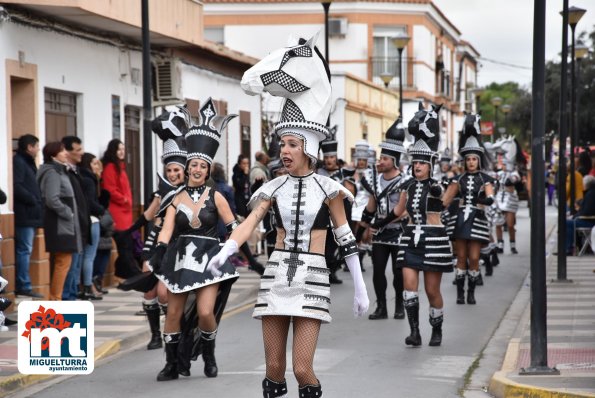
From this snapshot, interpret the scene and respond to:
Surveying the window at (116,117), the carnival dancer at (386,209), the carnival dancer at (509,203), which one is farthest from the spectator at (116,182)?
the carnival dancer at (509,203)

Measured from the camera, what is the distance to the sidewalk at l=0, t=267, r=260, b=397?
10.3m

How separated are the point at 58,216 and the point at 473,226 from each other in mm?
5450

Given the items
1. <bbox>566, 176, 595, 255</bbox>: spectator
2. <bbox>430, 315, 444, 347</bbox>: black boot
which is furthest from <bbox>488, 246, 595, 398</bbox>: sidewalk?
<bbox>566, 176, 595, 255</bbox>: spectator

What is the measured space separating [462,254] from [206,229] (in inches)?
271

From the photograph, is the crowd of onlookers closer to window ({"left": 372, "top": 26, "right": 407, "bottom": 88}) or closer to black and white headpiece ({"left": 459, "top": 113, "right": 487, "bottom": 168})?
black and white headpiece ({"left": 459, "top": 113, "right": 487, "bottom": 168})

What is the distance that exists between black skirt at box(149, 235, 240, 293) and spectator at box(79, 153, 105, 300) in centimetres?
603

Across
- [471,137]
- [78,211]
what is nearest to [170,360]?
[78,211]

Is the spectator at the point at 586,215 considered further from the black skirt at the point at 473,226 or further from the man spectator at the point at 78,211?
the man spectator at the point at 78,211

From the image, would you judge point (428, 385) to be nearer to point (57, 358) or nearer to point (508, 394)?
point (508, 394)

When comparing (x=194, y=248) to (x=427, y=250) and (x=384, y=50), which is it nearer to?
(x=427, y=250)

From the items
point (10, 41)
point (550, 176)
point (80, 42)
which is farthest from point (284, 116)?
point (550, 176)

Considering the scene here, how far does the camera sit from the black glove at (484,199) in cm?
1645

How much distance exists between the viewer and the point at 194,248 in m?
10.2

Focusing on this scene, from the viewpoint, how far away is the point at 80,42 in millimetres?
18516
